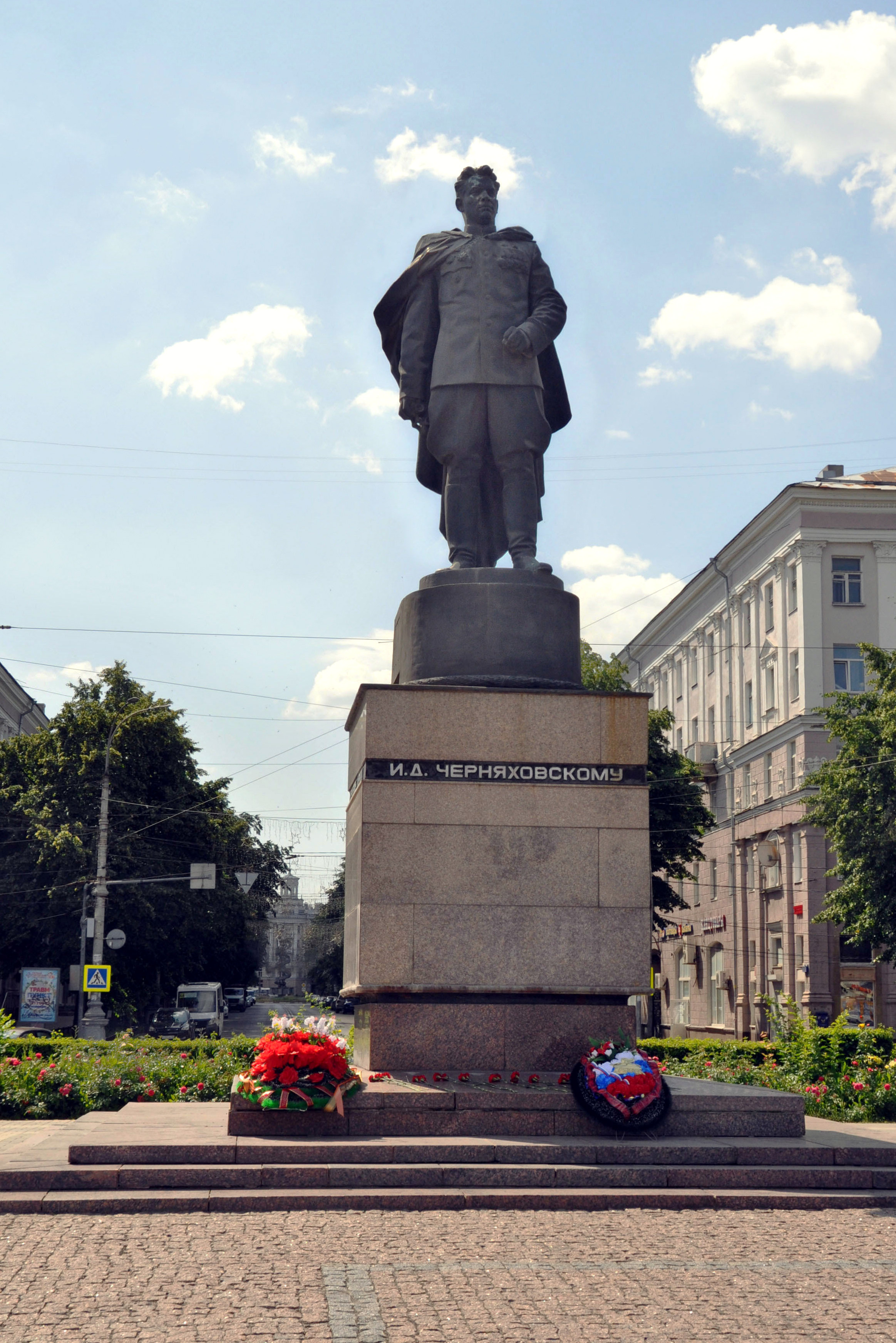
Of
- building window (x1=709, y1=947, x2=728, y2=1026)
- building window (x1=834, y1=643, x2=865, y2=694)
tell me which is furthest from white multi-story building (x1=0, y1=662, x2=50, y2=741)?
building window (x1=834, y1=643, x2=865, y2=694)

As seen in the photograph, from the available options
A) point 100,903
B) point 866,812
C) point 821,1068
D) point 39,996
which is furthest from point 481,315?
point 39,996

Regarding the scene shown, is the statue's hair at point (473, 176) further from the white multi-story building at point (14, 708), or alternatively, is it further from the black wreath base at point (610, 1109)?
the white multi-story building at point (14, 708)

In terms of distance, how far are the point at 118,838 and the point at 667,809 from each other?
633 inches

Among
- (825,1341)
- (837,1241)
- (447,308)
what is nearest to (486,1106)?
(837,1241)

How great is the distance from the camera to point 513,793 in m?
11.3

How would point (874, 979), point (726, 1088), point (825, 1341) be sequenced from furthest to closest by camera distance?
point (874, 979)
point (726, 1088)
point (825, 1341)

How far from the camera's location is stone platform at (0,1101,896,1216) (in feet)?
27.1

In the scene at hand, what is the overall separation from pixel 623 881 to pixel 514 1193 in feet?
10.8

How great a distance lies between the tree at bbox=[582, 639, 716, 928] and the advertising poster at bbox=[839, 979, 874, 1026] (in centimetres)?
847

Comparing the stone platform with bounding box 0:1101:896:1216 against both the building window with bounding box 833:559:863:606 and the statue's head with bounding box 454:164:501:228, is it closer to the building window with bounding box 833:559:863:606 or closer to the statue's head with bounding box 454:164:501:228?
the statue's head with bounding box 454:164:501:228

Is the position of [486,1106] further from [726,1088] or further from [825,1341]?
[825,1341]

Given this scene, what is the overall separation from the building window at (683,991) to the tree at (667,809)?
21658mm

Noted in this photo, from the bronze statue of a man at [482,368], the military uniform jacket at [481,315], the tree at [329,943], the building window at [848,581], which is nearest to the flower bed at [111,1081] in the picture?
the bronze statue of a man at [482,368]

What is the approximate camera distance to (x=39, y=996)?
3722 centimetres
